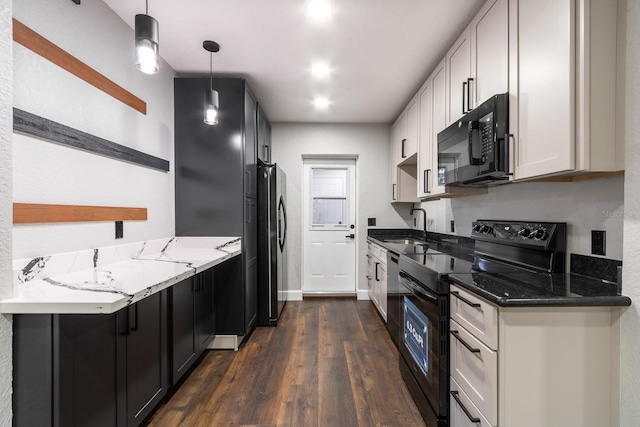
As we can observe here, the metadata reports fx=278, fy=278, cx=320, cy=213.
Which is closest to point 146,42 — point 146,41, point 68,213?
point 146,41

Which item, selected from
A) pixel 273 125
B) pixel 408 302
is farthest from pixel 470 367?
pixel 273 125

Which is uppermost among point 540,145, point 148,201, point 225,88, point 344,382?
point 225,88

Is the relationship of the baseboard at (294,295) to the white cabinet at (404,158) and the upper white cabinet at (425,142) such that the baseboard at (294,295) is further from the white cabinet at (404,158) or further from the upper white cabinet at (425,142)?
the upper white cabinet at (425,142)

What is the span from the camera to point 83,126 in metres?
1.60

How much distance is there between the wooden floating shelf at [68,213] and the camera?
49.8 inches

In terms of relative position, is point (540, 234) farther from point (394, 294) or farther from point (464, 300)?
point (394, 294)

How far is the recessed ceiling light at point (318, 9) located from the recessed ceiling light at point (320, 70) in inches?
23.3

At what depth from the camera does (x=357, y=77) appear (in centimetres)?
265

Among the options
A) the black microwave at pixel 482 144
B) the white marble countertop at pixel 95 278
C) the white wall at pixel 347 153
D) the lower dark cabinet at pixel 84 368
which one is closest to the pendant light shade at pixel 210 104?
the white marble countertop at pixel 95 278

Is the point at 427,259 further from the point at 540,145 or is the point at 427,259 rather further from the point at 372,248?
the point at 372,248

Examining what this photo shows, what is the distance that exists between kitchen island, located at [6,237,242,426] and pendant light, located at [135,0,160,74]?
1.05 metres

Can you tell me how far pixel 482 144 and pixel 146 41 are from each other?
1809 mm

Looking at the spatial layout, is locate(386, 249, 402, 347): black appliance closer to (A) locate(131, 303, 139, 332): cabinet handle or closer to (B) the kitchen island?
(B) the kitchen island

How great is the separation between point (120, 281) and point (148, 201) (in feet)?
3.29
